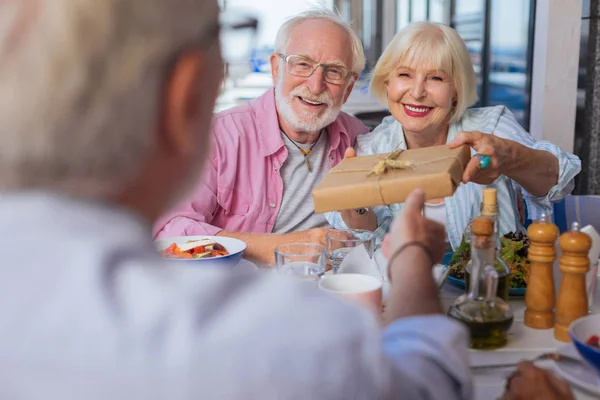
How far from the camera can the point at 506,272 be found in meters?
1.29

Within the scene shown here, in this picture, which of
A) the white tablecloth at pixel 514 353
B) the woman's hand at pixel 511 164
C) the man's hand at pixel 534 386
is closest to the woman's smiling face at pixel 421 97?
the woman's hand at pixel 511 164

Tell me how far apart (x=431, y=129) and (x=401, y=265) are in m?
1.68

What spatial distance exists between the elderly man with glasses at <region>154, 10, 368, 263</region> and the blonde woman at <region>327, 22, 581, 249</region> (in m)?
0.18

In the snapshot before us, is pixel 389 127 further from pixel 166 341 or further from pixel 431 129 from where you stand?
pixel 166 341

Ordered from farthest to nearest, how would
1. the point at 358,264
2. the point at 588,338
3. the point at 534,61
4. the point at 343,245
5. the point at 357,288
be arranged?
the point at 534,61
the point at 343,245
the point at 358,264
the point at 357,288
the point at 588,338

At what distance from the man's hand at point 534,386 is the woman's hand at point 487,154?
0.90 m

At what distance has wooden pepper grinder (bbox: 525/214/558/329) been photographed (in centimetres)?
129

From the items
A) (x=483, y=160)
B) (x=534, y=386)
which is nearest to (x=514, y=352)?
(x=534, y=386)

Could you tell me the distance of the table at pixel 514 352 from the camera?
1021mm

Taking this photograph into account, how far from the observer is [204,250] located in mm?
1702

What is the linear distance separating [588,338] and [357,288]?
427 mm

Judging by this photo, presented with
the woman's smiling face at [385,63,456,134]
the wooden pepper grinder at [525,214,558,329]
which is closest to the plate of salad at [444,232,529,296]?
the wooden pepper grinder at [525,214,558,329]

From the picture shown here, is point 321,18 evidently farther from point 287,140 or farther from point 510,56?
point 510,56

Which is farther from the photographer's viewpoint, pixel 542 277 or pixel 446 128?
pixel 446 128
